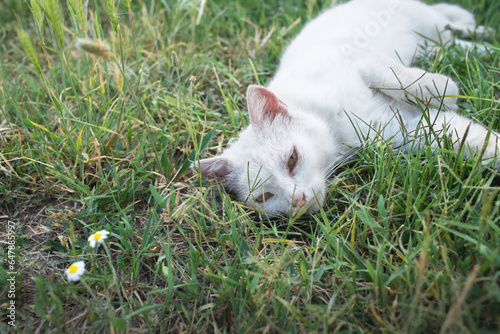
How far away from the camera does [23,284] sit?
1624 mm

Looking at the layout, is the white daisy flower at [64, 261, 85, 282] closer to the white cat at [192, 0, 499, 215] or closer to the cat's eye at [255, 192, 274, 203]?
the white cat at [192, 0, 499, 215]

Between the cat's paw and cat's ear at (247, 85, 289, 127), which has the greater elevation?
the cat's paw

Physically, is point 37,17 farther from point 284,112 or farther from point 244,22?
point 244,22

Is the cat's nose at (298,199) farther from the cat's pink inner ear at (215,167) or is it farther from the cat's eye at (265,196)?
the cat's pink inner ear at (215,167)

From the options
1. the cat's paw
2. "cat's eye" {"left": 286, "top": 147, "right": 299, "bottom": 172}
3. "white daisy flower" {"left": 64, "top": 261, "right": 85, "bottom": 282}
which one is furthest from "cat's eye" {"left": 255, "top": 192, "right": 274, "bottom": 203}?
the cat's paw

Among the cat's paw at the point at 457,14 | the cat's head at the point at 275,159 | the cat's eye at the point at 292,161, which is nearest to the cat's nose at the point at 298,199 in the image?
the cat's head at the point at 275,159

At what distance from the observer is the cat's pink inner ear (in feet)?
6.53

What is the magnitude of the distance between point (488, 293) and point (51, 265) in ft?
5.82

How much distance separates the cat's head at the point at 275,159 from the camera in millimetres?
1822

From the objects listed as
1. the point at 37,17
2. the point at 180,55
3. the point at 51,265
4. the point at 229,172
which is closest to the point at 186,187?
the point at 229,172

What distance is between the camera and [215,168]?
Answer: 2.04 m

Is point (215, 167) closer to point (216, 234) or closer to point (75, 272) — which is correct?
point (216, 234)

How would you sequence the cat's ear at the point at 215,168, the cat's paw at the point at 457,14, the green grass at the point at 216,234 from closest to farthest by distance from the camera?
the green grass at the point at 216,234 → the cat's ear at the point at 215,168 → the cat's paw at the point at 457,14

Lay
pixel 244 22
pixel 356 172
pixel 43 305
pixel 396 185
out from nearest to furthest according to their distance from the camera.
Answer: pixel 43 305, pixel 396 185, pixel 356 172, pixel 244 22
